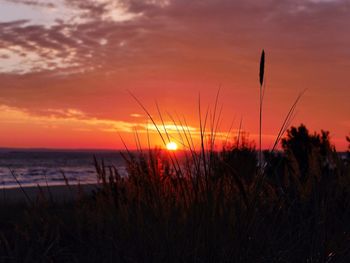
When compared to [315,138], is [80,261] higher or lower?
lower

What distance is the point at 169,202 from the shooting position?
4.11 metres

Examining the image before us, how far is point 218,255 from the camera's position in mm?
3492

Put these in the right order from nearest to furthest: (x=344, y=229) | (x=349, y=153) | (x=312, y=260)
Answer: (x=312, y=260) < (x=344, y=229) < (x=349, y=153)

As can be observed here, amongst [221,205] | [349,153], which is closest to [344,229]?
[221,205]

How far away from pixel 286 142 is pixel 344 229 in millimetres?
11924

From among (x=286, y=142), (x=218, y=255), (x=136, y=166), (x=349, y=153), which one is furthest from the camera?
(x=286, y=142)

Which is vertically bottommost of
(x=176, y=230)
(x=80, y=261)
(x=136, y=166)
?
(x=80, y=261)

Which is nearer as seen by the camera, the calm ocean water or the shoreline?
the shoreline

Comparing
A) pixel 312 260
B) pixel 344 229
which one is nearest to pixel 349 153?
pixel 344 229

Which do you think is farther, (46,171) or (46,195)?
(46,171)

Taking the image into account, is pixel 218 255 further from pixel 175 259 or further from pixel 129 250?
pixel 129 250

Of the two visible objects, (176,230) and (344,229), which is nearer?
(176,230)

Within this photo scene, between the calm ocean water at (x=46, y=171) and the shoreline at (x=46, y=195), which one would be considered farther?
the calm ocean water at (x=46, y=171)

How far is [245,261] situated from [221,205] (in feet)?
1.56
